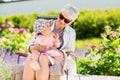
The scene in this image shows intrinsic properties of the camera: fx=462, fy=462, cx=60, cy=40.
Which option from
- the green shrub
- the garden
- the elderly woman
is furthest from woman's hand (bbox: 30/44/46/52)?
the green shrub

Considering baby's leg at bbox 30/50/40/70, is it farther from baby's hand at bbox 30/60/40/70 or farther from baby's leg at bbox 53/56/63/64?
baby's leg at bbox 53/56/63/64

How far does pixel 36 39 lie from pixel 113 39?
2027 mm

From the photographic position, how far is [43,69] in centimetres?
442

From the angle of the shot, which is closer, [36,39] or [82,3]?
[36,39]

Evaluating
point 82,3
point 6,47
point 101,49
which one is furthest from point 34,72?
point 82,3

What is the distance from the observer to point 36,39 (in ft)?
15.1

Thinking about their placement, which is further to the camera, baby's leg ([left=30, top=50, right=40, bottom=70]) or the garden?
the garden

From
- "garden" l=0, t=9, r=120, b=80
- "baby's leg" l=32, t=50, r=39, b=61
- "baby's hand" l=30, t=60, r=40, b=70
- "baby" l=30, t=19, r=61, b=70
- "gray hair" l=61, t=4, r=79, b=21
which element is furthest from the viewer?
"garden" l=0, t=9, r=120, b=80

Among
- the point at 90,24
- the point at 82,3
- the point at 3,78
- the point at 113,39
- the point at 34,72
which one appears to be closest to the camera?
the point at 34,72

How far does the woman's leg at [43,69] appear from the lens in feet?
14.4

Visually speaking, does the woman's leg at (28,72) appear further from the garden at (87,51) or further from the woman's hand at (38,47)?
the garden at (87,51)

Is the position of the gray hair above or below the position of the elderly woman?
above

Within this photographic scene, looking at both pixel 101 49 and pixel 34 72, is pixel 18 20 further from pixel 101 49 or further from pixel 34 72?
pixel 34 72

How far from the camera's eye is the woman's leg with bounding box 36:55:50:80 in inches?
173
